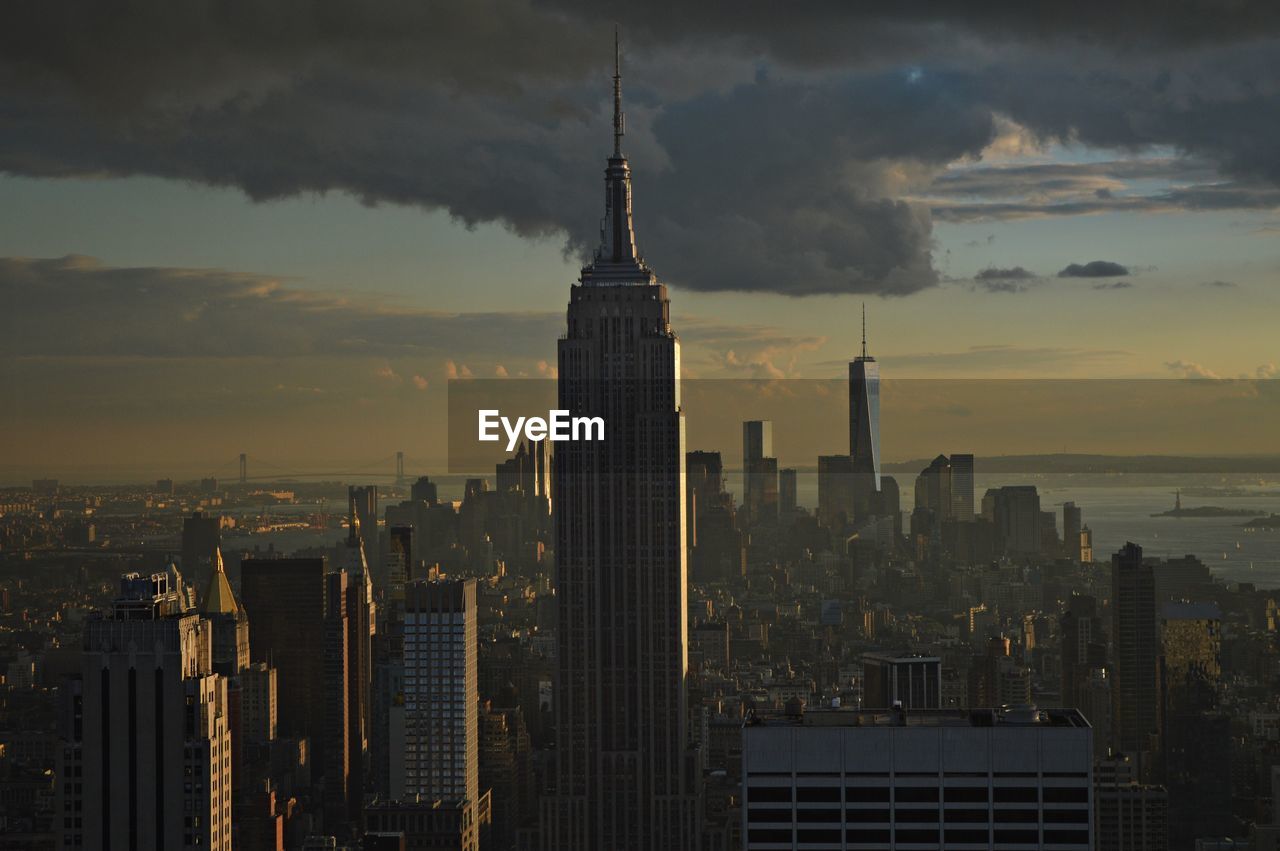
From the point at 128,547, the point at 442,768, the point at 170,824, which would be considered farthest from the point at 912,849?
the point at 442,768

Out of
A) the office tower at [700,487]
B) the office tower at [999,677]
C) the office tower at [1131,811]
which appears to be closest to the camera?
the office tower at [1131,811]

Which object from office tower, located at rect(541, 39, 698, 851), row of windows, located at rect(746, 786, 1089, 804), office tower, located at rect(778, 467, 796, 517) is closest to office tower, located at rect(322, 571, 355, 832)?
office tower, located at rect(541, 39, 698, 851)

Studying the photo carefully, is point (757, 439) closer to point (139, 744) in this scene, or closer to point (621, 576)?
point (139, 744)

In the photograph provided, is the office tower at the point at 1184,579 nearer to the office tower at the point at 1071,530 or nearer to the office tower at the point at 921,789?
the office tower at the point at 1071,530

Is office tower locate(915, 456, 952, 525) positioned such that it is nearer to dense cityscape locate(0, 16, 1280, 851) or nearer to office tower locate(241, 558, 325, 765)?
dense cityscape locate(0, 16, 1280, 851)

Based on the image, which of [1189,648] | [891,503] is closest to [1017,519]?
[891,503]

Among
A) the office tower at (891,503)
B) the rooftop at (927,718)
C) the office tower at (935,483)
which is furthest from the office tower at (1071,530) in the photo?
the rooftop at (927,718)
